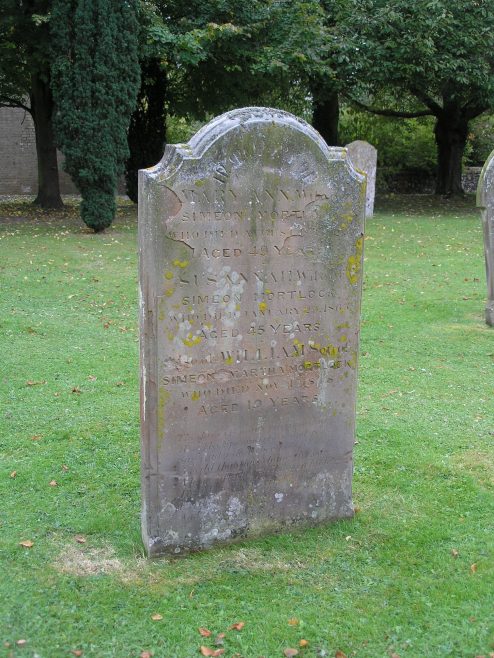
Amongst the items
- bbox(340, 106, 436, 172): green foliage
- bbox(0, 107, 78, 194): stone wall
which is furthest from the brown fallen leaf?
bbox(0, 107, 78, 194): stone wall

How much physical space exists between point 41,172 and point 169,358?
20.2m

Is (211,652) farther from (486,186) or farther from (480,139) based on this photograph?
(480,139)

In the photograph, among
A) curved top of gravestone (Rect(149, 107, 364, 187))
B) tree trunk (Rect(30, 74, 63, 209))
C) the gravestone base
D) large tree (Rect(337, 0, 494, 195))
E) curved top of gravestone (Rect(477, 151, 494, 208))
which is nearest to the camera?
curved top of gravestone (Rect(149, 107, 364, 187))

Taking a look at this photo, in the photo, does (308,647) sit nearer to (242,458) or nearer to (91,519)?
(242,458)

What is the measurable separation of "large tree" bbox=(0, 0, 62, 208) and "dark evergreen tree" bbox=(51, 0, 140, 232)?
0.72 m

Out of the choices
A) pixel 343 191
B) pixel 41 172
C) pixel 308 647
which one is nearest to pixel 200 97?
pixel 41 172

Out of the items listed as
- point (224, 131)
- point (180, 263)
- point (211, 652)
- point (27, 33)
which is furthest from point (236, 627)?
point (27, 33)

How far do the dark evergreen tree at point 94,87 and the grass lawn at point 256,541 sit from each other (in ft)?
27.0

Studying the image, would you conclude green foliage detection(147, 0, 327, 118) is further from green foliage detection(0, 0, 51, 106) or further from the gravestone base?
the gravestone base

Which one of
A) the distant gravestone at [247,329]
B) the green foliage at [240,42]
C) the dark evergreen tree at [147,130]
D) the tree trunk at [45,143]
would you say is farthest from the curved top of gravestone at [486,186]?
the dark evergreen tree at [147,130]

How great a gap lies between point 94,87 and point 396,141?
2034 cm

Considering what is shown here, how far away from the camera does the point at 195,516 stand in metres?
4.44

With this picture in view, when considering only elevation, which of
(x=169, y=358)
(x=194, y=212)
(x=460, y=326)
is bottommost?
(x=460, y=326)

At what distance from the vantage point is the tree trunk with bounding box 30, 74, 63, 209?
20953 mm
